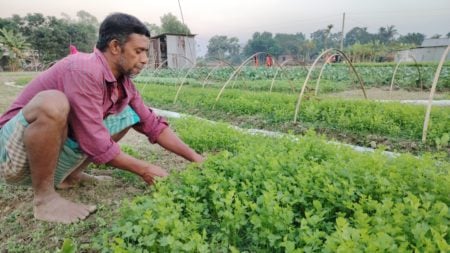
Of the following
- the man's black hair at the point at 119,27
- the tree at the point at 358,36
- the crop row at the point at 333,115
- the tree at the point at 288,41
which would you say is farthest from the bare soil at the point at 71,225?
the tree at the point at 358,36

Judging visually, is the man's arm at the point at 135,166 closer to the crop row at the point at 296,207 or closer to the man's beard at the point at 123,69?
the crop row at the point at 296,207

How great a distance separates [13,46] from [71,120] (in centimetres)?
4240

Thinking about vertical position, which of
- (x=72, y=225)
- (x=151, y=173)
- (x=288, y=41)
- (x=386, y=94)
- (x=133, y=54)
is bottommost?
(x=386, y=94)

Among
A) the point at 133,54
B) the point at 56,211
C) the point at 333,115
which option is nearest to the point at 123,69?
the point at 133,54

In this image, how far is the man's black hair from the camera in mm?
2680

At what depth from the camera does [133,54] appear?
2.78 m

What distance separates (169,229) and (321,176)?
122cm

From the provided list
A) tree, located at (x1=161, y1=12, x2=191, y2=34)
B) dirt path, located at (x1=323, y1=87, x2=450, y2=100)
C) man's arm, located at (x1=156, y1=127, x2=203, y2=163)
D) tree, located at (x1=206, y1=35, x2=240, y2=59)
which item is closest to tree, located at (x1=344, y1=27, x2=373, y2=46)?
tree, located at (x1=206, y1=35, x2=240, y2=59)

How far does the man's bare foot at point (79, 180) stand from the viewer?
3.44 meters

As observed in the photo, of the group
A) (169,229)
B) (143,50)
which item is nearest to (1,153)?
(143,50)

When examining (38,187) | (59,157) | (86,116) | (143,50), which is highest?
(143,50)

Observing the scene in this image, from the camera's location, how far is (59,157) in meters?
2.92

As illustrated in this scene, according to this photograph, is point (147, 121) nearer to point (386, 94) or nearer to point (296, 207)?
point (296, 207)

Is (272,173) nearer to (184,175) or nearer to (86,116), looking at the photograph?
(184,175)
